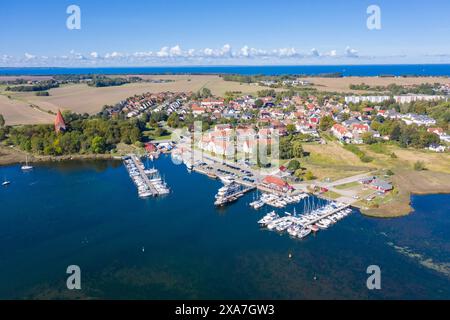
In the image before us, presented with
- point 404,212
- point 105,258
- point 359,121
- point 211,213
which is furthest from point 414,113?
point 105,258

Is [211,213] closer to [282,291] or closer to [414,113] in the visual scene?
[282,291]

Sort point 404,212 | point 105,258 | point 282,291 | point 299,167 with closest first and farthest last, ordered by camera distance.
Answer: point 282,291 < point 105,258 < point 404,212 < point 299,167

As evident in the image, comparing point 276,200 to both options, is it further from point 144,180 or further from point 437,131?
point 437,131

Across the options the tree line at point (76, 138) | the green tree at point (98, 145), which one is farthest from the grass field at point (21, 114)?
the green tree at point (98, 145)

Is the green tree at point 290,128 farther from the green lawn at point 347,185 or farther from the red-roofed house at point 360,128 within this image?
the green lawn at point 347,185

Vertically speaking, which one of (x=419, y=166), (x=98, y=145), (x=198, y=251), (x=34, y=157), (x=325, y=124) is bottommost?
(x=198, y=251)

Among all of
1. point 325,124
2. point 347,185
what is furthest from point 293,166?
point 325,124

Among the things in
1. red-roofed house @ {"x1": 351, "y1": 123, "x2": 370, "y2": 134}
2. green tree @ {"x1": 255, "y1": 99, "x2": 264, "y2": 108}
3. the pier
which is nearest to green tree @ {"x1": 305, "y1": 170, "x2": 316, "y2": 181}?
the pier

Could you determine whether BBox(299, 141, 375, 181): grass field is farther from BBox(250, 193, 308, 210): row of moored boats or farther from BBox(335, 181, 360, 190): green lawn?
BBox(250, 193, 308, 210): row of moored boats
